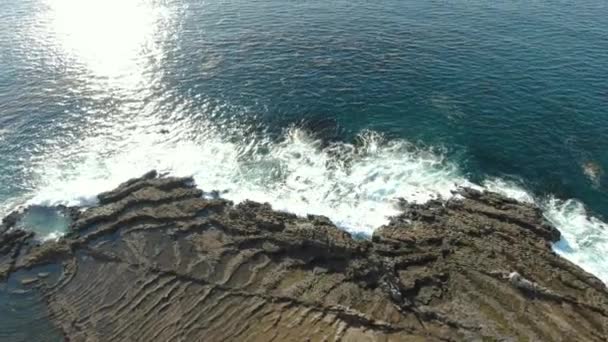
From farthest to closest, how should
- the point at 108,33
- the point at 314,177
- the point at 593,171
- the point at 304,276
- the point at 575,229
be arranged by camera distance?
the point at 108,33 < the point at 314,177 < the point at 593,171 < the point at 575,229 < the point at 304,276

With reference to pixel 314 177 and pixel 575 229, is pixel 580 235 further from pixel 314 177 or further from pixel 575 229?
pixel 314 177

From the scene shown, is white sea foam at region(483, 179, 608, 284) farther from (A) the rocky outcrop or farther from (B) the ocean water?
(A) the rocky outcrop

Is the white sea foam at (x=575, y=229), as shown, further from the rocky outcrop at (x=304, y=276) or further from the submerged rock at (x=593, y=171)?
the submerged rock at (x=593, y=171)

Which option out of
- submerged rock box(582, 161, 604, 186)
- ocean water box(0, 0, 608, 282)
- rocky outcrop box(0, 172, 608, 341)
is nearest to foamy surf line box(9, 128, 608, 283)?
ocean water box(0, 0, 608, 282)

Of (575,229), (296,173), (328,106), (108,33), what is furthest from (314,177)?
(108,33)

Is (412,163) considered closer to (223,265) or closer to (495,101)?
(495,101)
